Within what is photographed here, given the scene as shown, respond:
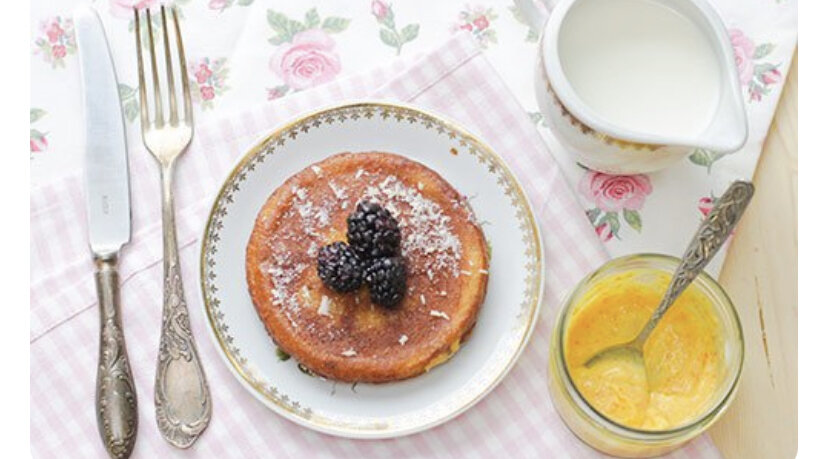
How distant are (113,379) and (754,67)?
1352 millimetres

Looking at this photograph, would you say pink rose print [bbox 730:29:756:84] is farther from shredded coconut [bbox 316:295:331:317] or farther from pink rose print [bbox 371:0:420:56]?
shredded coconut [bbox 316:295:331:317]

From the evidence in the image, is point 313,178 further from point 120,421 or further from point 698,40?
point 698,40

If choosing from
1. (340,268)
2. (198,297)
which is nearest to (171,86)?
(198,297)

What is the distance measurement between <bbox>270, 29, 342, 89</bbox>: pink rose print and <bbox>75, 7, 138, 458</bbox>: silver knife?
1.07ft

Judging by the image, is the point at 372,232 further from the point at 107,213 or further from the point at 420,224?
the point at 107,213

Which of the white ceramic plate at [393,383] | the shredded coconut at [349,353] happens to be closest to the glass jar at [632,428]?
the white ceramic plate at [393,383]

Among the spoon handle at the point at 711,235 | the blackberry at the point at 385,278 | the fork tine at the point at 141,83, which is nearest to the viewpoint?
the spoon handle at the point at 711,235

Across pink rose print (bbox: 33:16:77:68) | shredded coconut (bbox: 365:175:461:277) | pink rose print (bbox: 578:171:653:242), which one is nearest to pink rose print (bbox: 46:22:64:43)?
pink rose print (bbox: 33:16:77:68)

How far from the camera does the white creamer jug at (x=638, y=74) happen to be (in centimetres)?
179

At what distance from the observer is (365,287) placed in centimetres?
188

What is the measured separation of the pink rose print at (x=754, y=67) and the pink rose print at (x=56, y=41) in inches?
51.5

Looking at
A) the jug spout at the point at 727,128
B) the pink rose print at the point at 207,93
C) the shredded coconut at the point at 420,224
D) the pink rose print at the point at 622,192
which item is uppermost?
the pink rose print at the point at 207,93

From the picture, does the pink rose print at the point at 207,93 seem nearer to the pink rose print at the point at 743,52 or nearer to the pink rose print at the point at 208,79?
the pink rose print at the point at 208,79

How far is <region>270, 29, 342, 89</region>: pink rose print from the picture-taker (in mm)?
2084
